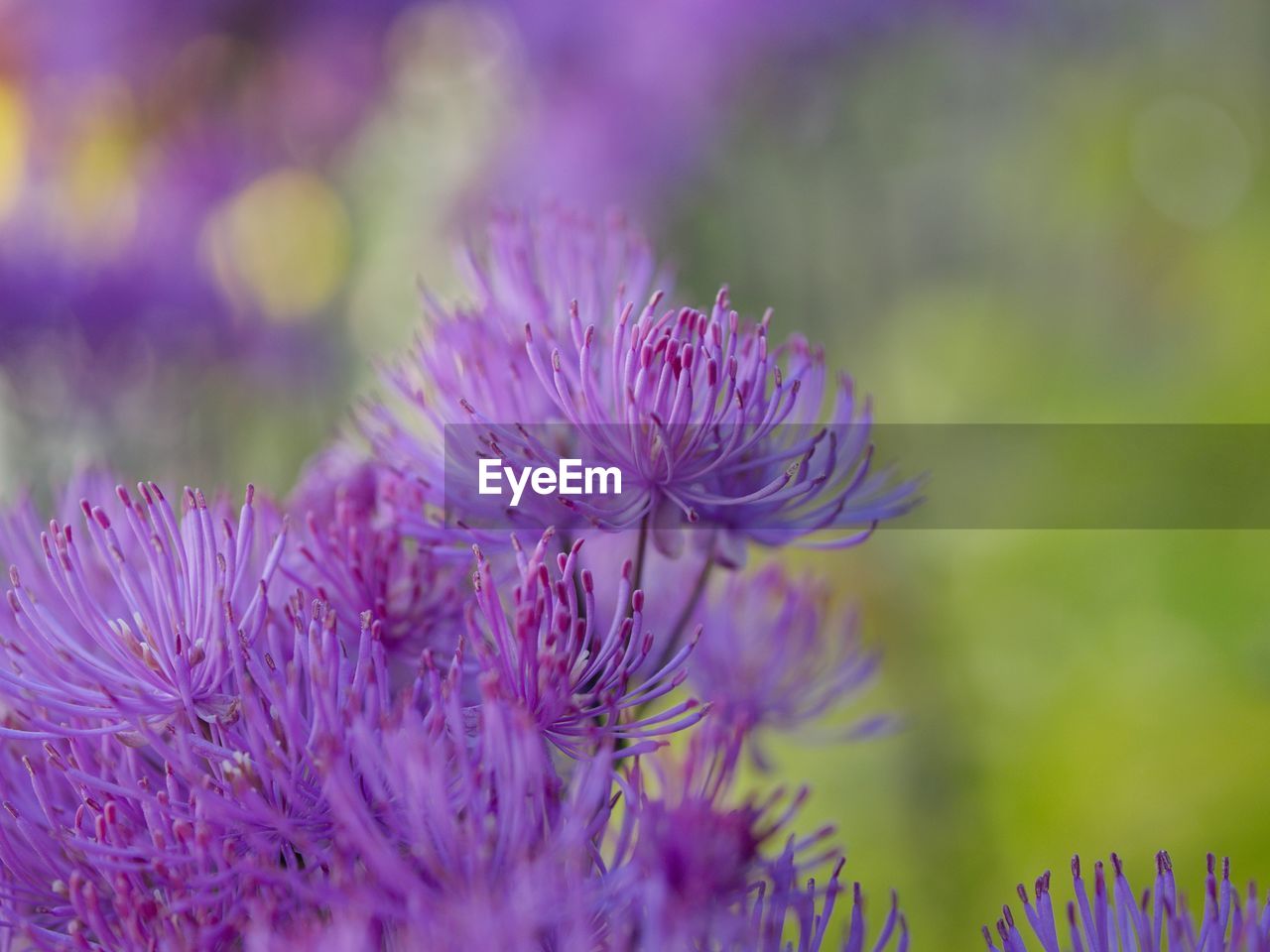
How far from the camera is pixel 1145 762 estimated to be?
1132 millimetres

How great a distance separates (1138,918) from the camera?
0.35 meters

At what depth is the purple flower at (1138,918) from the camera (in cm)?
33

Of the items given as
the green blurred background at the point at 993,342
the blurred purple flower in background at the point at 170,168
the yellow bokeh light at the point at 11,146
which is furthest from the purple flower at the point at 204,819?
the yellow bokeh light at the point at 11,146

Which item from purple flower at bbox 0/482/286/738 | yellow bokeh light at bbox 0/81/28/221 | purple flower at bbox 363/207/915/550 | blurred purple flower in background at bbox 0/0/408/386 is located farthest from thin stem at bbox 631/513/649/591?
yellow bokeh light at bbox 0/81/28/221

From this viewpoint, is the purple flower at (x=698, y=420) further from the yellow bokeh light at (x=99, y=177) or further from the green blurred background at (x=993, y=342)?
the yellow bokeh light at (x=99, y=177)

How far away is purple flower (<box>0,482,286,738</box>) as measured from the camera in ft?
1.08

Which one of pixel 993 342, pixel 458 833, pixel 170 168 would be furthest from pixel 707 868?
pixel 993 342

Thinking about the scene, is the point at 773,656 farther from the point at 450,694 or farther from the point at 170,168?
the point at 170,168

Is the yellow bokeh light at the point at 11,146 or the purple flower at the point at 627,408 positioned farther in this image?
A: the yellow bokeh light at the point at 11,146

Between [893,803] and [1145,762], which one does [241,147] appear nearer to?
[893,803]

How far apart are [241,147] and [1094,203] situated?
1.18 metres

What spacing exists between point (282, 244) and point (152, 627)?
39.6 inches

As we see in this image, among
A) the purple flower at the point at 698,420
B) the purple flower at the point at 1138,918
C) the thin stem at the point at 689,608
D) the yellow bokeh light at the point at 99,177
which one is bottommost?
the purple flower at the point at 1138,918

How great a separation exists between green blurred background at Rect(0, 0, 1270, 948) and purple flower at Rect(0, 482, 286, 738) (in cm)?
42
